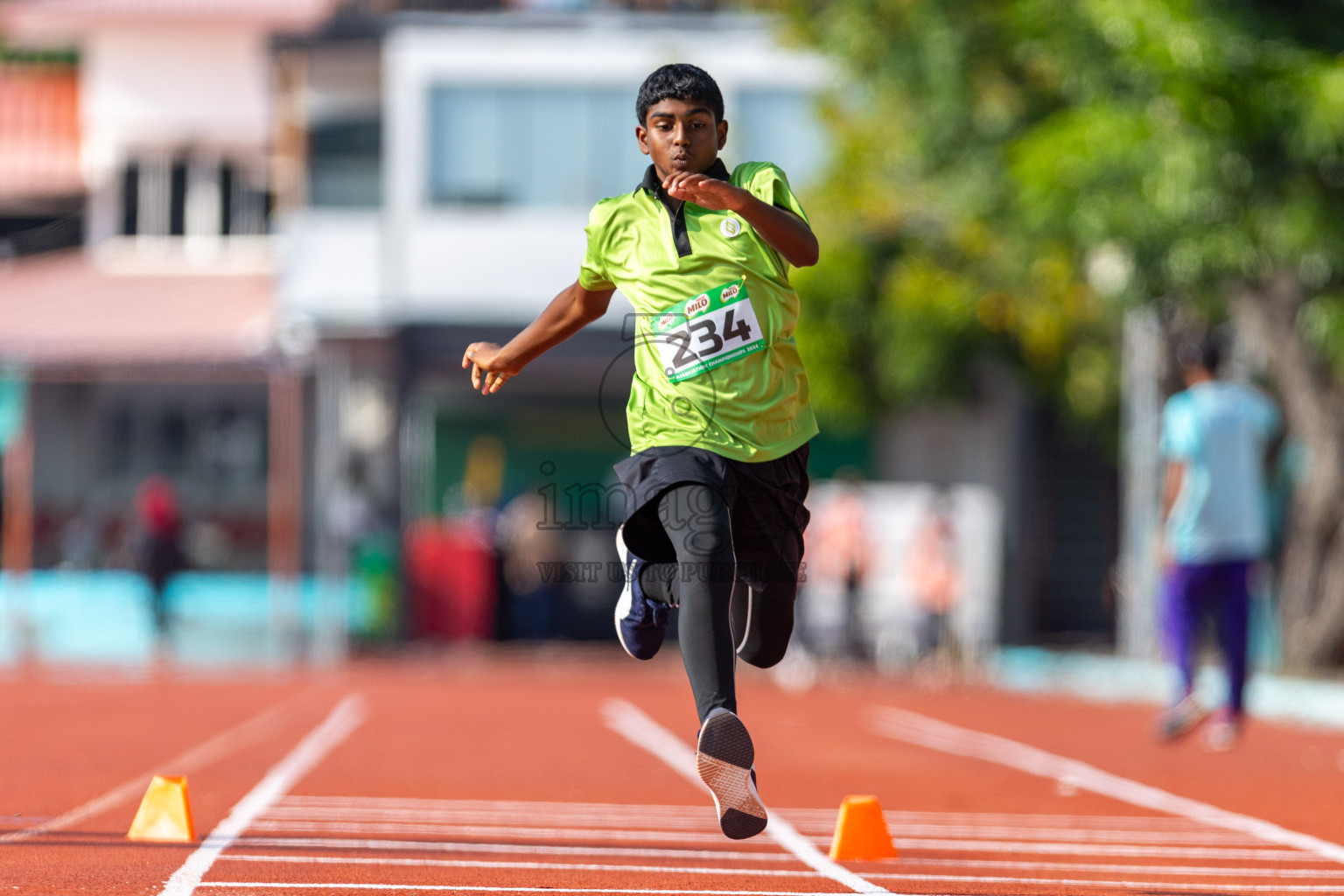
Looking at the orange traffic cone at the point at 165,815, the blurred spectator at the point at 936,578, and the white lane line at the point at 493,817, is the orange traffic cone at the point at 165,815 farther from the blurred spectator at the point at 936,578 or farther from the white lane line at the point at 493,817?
the blurred spectator at the point at 936,578

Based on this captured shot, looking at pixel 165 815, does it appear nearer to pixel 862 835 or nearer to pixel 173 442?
pixel 862 835

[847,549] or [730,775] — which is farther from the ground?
[730,775]

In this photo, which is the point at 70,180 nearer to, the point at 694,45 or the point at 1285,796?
the point at 694,45

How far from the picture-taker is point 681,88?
5.08 meters

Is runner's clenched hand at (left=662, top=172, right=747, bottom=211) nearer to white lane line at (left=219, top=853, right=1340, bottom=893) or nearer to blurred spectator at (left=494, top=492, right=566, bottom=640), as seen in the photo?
white lane line at (left=219, top=853, right=1340, bottom=893)

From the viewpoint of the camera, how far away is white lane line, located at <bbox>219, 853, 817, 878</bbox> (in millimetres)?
5742

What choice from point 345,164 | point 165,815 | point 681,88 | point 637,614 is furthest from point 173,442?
point 681,88

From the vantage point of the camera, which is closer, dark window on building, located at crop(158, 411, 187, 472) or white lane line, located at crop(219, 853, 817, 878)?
white lane line, located at crop(219, 853, 817, 878)

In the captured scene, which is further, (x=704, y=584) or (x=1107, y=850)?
(x=1107, y=850)

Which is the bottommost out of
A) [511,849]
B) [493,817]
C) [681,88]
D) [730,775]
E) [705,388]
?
[493,817]

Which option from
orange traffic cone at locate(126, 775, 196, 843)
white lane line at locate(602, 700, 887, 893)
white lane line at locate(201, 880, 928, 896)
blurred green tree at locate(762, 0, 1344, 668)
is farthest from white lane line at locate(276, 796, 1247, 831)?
blurred green tree at locate(762, 0, 1344, 668)

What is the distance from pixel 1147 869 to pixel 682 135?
2845 mm

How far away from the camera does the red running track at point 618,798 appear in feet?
18.6

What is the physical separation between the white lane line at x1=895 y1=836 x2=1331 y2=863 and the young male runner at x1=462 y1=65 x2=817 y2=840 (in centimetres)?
171
